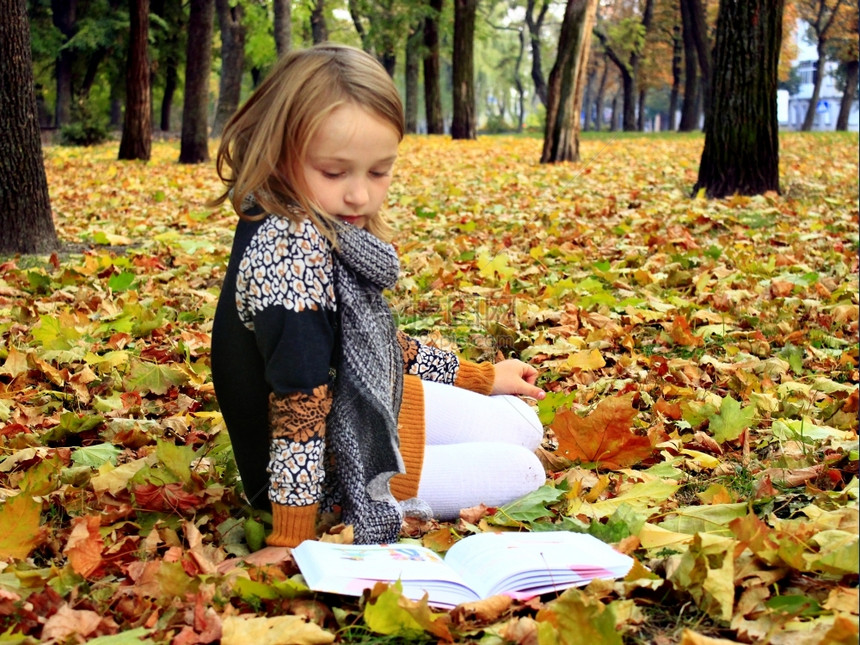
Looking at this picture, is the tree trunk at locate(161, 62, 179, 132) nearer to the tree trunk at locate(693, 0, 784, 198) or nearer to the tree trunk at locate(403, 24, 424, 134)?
the tree trunk at locate(403, 24, 424, 134)

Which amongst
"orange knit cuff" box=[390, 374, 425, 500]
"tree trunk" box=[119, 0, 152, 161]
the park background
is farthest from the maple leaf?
"tree trunk" box=[119, 0, 152, 161]

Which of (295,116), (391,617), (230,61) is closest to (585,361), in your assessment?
(295,116)

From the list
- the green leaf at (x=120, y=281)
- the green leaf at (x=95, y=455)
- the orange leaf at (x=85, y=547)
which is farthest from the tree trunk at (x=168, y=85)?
the orange leaf at (x=85, y=547)

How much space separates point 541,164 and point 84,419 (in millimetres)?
11330

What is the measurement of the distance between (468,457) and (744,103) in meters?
6.72

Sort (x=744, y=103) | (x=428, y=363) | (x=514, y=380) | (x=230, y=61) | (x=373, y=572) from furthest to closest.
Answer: (x=230, y=61) < (x=744, y=103) < (x=514, y=380) < (x=428, y=363) < (x=373, y=572)

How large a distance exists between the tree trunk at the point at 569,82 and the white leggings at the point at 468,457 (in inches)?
423

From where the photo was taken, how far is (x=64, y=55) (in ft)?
94.3

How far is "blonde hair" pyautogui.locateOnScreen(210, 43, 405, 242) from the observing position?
6.91 ft

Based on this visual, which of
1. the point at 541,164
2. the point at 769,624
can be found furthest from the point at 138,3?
the point at 769,624

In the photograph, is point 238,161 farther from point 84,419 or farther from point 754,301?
point 754,301

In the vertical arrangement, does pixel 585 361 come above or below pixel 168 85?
below

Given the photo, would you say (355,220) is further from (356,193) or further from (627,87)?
(627,87)

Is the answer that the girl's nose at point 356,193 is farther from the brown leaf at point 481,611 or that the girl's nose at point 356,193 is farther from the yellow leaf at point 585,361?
the yellow leaf at point 585,361
